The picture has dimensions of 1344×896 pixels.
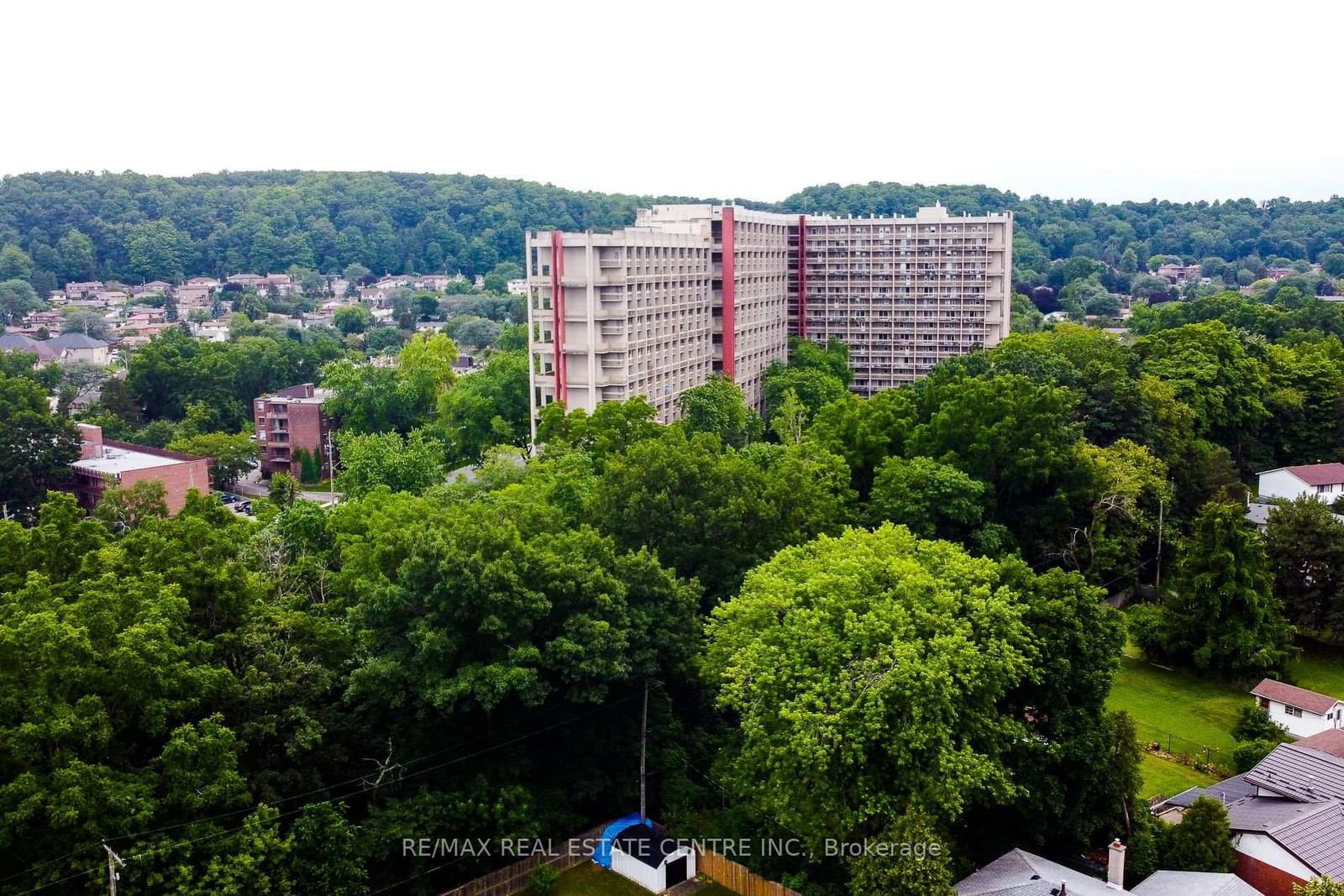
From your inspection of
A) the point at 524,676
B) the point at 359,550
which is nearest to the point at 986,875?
the point at 524,676

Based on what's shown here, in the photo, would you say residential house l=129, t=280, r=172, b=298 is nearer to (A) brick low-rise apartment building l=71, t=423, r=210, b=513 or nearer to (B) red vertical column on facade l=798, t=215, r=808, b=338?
(A) brick low-rise apartment building l=71, t=423, r=210, b=513

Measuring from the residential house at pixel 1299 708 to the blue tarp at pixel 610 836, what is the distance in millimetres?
17045

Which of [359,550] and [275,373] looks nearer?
[359,550]

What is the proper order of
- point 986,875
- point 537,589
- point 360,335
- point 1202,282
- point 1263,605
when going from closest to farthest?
point 986,875 < point 537,589 < point 1263,605 < point 360,335 < point 1202,282

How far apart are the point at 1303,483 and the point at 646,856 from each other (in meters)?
32.9

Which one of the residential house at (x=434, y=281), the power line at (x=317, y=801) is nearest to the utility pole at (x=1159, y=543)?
the power line at (x=317, y=801)

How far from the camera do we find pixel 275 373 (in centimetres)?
7919

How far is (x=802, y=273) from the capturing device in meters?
73.7

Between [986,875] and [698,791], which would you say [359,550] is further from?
[986,875]

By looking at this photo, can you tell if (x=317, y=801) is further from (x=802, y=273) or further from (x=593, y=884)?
(x=802, y=273)

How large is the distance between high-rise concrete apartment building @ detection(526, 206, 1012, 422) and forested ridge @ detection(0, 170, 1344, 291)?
3080 inches

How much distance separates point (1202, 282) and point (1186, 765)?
12981cm

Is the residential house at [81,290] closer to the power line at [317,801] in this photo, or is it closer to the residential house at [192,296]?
the residential house at [192,296]

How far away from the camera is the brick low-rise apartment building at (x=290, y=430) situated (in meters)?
66.8
